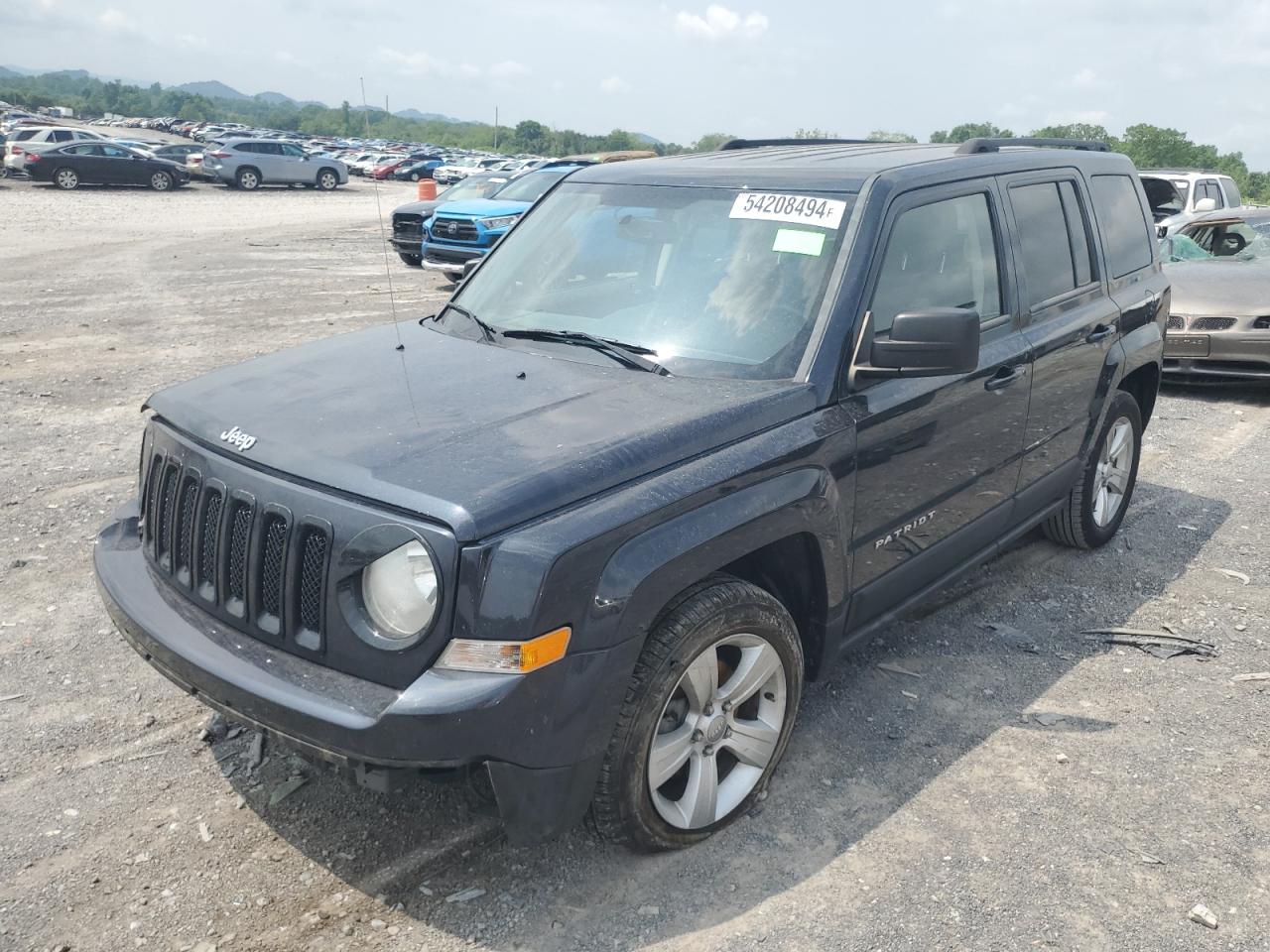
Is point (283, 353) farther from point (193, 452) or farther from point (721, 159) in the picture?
point (721, 159)

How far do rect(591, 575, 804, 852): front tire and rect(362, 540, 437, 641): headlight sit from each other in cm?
58

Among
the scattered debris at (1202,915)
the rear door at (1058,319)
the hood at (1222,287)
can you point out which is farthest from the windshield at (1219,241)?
the scattered debris at (1202,915)

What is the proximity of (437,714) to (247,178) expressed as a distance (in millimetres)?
38970

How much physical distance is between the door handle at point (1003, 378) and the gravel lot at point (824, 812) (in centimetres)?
116

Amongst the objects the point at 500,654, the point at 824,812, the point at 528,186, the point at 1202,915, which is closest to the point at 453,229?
the point at 528,186

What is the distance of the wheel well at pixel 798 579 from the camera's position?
324 centimetres

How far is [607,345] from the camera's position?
3521 millimetres

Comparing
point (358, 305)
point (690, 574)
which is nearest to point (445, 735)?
point (690, 574)

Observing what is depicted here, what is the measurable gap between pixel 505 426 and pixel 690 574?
2.15ft

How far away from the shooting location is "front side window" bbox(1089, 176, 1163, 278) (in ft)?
16.1

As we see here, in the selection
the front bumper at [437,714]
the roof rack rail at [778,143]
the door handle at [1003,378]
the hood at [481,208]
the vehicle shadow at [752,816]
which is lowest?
the vehicle shadow at [752,816]

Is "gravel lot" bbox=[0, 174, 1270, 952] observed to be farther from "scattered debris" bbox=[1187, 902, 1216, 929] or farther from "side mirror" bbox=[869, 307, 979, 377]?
"side mirror" bbox=[869, 307, 979, 377]

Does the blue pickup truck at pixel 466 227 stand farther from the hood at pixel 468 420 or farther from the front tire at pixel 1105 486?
the hood at pixel 468 420

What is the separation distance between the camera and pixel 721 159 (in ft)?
14.0
